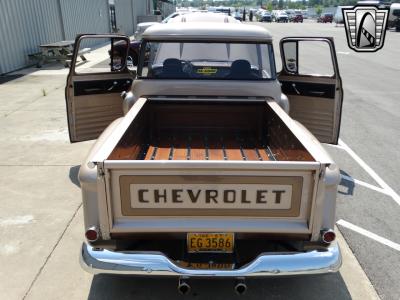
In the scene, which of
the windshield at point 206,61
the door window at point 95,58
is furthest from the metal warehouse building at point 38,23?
the windshield at point 206,61

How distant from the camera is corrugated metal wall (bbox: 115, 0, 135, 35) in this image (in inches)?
1047

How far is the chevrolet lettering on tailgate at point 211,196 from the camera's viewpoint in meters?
2.68

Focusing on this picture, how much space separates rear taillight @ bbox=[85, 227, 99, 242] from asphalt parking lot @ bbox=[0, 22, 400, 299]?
725mm

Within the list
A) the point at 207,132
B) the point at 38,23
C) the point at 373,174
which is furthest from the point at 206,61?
the point at 38,23

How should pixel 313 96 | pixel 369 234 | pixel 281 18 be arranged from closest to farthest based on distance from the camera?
pixel 369 234
pixel 313 96
pixel 281 18

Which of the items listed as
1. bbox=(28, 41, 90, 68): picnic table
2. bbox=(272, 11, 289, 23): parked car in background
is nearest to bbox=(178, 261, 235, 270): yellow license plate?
bbox=(28, 41, 90, 68): picnic table

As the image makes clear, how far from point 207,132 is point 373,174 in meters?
2.69

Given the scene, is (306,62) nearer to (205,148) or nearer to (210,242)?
(205,148)

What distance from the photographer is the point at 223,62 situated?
5.39 metres

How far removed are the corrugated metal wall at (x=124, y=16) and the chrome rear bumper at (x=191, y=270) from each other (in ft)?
79.3

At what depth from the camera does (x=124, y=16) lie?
1135 inches

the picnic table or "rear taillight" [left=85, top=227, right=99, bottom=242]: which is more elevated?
"rear taillight" [left=85, top=227, right=99, bottom=242]

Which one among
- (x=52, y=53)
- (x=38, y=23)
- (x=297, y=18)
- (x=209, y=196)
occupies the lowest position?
(x=297, y=18)

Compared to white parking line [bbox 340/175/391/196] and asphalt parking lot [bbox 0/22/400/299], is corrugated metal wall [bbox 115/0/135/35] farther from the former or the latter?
white parking line [bbox 340/175/391/196]
